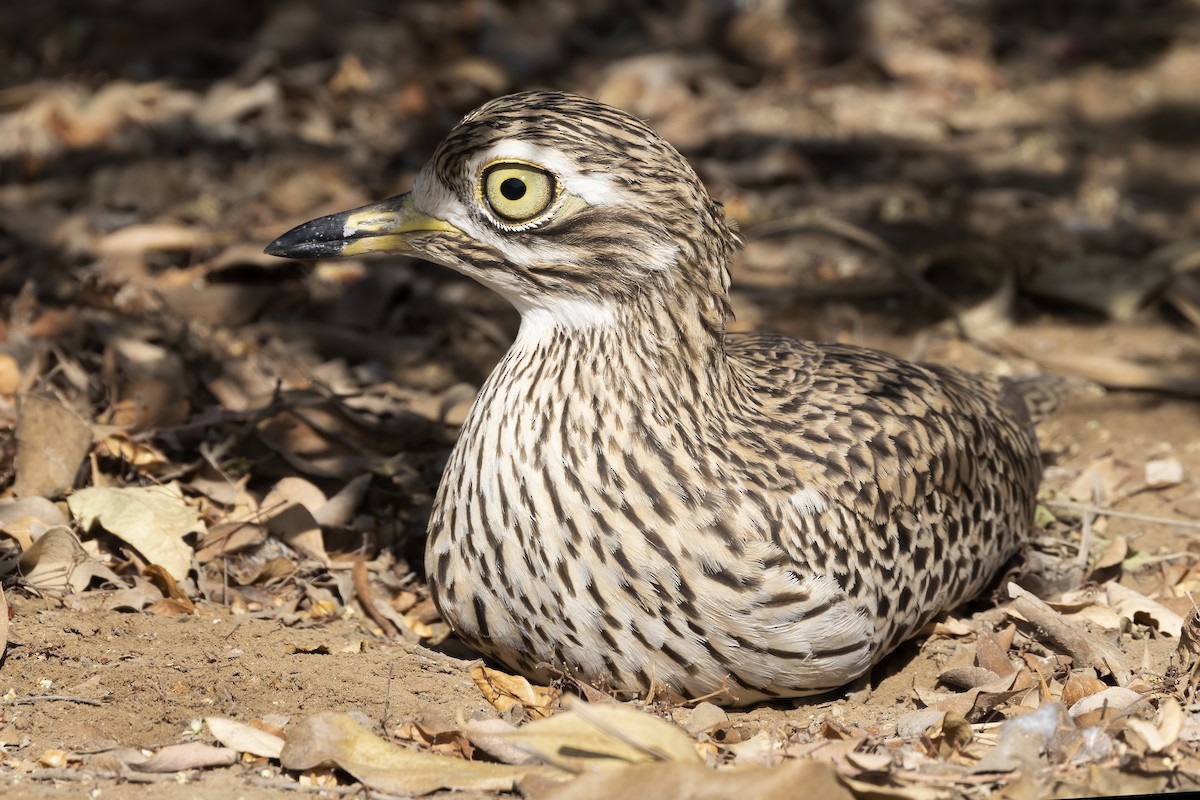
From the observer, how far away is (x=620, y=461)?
13.7 feet

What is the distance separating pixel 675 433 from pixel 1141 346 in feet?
11.6

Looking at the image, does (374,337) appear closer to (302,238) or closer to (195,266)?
(195,266)

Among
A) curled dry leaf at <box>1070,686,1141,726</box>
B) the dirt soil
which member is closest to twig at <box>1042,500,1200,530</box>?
the dirt soil

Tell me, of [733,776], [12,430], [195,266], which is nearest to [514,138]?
[733,776]

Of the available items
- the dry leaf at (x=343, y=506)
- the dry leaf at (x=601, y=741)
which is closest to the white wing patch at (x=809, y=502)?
the dry leaf at (x=601, y=741)

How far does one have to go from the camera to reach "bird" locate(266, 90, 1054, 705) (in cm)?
410

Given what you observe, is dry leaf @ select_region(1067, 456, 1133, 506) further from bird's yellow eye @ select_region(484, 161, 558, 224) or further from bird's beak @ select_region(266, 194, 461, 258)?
bird's beak @ select_region(266, 194, 461, 258)

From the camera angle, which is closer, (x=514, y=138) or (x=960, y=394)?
(x=514, y=138)

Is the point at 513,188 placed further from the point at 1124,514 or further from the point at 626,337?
the point at 1124,514

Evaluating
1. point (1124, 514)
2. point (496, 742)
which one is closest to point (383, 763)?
point (496, 742)

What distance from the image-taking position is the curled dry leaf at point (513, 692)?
4.36 meters

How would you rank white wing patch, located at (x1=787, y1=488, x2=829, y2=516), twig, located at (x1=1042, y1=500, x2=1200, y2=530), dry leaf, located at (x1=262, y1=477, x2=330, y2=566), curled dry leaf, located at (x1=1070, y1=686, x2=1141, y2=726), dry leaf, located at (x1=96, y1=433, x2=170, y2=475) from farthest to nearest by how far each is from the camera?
twig, located at (x1=1042, y1=500, x2=1200, y2=530) → dry leaf, located at (x1=96, y1=433, x2=170, y2=475) → dry leaf, located at (x1=262, y1=477, x2=330, y2=566) → white wing patch, located at (x1=787, y1=488, x2=829, y2=516) → curled dry leaf, located at (x1=1070, y1=686, x2=1141, y2=726)

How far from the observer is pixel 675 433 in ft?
13.9

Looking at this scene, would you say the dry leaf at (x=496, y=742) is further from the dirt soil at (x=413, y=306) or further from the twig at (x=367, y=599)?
the twig at (x=367, y=599)
